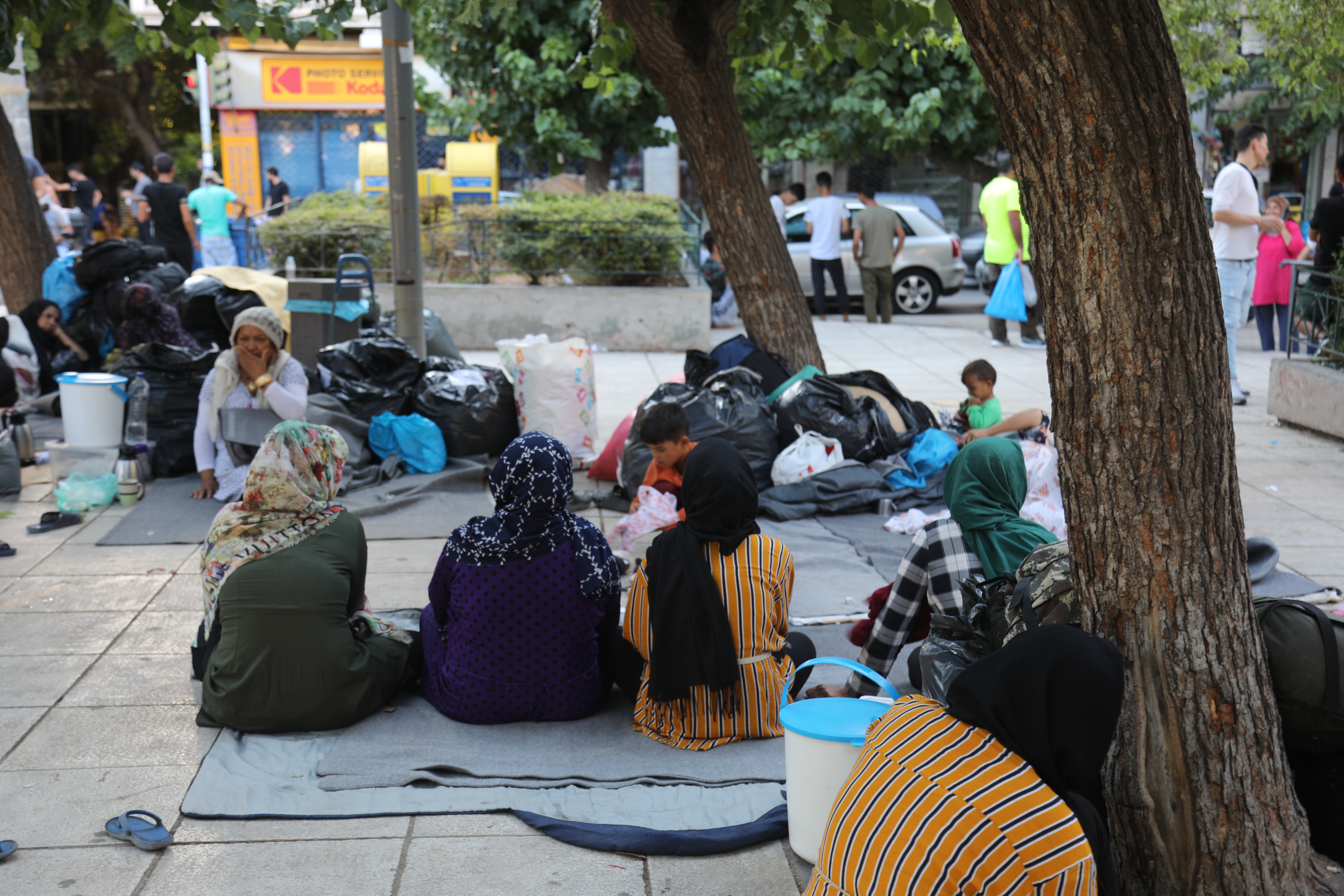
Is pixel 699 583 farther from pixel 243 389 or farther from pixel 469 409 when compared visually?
pixel 469 409

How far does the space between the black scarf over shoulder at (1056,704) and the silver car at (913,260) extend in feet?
43.9

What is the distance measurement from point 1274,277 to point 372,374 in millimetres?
9395

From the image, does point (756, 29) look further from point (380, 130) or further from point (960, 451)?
point (380, 130)

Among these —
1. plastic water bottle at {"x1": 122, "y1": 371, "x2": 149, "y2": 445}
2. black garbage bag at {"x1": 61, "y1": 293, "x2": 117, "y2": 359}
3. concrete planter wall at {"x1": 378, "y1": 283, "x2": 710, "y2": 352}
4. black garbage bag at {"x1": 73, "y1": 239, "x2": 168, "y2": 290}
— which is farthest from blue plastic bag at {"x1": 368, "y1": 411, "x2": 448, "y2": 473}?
concrete planter wall at {"x1": 378, "y1": 283, "x2": 710, "y2": 352}

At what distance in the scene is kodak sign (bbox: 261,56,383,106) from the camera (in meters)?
25.3

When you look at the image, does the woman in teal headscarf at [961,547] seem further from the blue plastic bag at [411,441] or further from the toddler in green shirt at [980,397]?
the blue plastic bag at [411,441]

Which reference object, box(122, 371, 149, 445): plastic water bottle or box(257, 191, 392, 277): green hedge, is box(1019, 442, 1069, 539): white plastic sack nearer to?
box(122, 371, 149, 445): plastic water bottle

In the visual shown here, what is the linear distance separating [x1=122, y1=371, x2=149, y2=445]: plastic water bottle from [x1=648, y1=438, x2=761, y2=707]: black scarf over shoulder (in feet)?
16.1

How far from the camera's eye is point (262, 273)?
31.3ft

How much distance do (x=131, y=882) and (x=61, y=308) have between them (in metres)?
7.47

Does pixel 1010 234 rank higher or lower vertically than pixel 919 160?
lower

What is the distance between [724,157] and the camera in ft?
25.2

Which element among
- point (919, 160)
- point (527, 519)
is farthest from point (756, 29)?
point (919, 160)

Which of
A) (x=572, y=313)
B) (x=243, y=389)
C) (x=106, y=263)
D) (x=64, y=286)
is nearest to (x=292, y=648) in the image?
(x=243, y=389)
